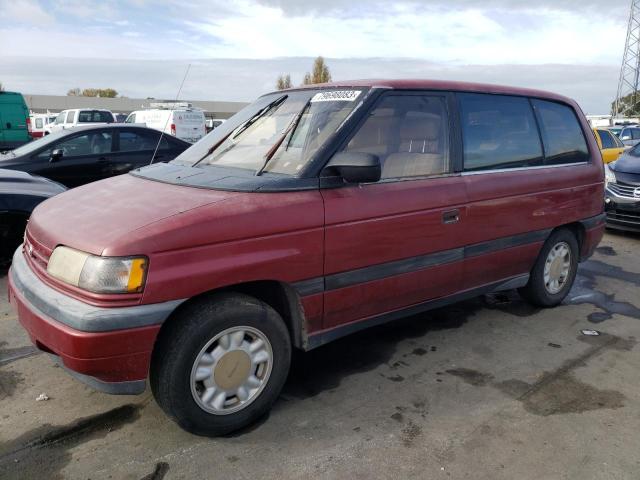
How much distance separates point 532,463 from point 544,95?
10.6ft

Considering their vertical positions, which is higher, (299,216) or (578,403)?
(299,216)

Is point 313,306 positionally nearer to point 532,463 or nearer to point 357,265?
point 357,265

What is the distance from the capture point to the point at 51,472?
8.39 ft

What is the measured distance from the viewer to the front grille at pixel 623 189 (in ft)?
25.0

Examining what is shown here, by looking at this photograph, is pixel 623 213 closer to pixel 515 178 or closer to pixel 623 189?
pixel 623 189

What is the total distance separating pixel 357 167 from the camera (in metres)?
2.93

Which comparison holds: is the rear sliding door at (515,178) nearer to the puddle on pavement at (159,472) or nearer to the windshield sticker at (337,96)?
the windshield sticker at (337,96)

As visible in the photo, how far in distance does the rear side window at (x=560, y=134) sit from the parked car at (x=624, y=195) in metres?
3.10

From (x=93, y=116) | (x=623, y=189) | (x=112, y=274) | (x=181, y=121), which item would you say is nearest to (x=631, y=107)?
(x=181, y=121)

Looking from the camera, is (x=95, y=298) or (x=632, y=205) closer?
(x=95, y=298)

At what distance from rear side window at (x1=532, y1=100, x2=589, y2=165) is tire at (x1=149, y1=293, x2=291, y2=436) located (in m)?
2.95

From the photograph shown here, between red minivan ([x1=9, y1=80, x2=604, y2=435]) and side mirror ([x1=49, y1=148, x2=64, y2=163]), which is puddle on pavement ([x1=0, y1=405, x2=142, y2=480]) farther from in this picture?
side mirror ([x1=49, y1=148, x2=64, y2=163])

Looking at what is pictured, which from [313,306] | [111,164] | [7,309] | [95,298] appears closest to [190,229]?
[95,298]

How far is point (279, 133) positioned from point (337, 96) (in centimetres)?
44
